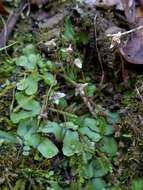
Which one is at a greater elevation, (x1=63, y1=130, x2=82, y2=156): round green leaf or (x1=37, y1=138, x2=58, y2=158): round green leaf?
(x1=37, y1=138, x2=58, y2=158): round green leaf

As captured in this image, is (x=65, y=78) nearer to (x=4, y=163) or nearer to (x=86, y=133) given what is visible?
(x=86, y=133)

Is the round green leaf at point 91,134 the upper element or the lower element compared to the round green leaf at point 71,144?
lower

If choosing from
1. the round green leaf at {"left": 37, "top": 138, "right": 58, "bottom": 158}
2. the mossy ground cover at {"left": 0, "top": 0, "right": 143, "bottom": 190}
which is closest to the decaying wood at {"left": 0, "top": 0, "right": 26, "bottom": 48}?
the mossy ground cover at {"left": 0, "top": 0, "right": 143, "bottom": 190}

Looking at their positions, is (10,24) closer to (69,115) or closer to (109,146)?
(69,115)

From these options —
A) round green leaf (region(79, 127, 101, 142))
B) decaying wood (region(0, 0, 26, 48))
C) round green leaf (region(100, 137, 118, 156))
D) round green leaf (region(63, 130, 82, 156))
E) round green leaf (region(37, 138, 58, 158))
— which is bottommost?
round green leaf (region(100, 137, 118, 156))

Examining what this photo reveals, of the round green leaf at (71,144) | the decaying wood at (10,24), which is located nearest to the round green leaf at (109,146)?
the round green leaf at (71,144)

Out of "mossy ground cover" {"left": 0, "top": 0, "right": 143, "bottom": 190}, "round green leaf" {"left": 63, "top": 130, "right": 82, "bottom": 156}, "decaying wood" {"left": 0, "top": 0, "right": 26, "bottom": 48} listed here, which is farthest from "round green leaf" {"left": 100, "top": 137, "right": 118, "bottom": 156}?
"decaying wood" {"left": 0, "top": 0, "right": 26, "bottom": 48}

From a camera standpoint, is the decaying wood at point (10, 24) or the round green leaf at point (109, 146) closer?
the round green leaf at point (109, 146)

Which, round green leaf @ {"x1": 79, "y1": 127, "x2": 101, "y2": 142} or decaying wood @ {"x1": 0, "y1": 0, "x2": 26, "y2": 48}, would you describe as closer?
round green leaf @ {"x1": 79, "y1": 127, "x2": 101, "y2": 142}

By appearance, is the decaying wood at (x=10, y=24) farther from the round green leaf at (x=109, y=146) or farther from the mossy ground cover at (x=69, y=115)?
the round green leaf at (x=109, y=146)

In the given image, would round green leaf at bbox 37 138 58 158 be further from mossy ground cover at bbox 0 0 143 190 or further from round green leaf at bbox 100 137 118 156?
round green leaf at bbox 100 137 118 156

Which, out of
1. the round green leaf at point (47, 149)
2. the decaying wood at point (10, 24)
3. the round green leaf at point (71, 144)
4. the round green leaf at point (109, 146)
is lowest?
the round green leaf at point (109, 146)

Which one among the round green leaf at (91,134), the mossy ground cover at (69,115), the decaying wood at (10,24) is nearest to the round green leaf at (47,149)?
the mossy ground cover at (69,115)

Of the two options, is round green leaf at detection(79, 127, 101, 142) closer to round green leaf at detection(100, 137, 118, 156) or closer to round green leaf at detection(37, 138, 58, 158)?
round green leaf at detection(100, 137, 118, 156)
